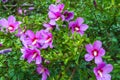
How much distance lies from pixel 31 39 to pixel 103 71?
15.8 inches

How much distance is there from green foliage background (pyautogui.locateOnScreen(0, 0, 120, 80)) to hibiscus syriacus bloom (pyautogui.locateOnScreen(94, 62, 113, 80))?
0.04 metres

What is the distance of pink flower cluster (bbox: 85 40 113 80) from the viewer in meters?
2.04

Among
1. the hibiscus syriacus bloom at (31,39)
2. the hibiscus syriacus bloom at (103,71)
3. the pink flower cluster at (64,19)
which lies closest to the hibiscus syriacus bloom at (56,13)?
the pink flower cluster at (64,19)

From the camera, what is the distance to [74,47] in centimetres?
204

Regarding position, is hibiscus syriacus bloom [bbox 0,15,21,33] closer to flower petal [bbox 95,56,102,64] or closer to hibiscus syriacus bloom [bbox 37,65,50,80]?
hibiscus syriacus bloom [bbox 37,65,50,80]

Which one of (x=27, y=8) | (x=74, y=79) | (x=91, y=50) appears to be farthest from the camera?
(x=27, y=8)

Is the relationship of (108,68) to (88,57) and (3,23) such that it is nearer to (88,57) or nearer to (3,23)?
(88,57)

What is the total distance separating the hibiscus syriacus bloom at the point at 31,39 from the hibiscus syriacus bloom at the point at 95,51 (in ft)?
0.85

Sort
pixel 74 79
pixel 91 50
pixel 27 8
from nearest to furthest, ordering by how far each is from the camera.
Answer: pixel 91 50
pixel 74 79
pixel 27 8

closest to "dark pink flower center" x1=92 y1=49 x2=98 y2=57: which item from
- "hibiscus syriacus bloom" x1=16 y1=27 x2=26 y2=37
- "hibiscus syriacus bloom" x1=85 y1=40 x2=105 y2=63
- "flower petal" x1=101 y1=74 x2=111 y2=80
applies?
"hibiscus syriacus bloom" x1=85 y1=40 x2=105 y2=63

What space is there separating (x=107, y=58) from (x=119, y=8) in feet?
0.94

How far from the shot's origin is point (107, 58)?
2104 mm

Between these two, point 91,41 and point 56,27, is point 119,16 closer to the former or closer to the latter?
point 91,41

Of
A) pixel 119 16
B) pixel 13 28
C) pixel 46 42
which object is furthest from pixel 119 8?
pixel 13 28
